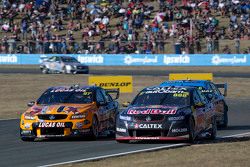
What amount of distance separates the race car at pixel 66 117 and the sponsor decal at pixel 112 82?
7.67 m

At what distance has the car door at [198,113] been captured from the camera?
1694 centimetres

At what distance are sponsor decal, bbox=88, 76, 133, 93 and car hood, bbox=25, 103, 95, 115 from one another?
8376 millimetres

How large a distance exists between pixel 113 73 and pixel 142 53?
787 cm

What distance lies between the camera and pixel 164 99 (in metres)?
17.3

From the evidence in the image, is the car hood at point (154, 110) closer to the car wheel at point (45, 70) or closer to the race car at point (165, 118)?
the race car at point (165, 118)

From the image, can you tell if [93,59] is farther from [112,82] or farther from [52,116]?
[52,116]

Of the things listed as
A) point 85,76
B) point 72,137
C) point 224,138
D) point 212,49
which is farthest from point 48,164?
point 212,49

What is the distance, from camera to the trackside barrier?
2061 inches

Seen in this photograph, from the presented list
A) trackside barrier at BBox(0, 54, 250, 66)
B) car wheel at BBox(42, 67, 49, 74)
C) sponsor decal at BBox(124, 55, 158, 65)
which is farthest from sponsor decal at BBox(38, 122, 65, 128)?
sponsor decal at BBox(124, 55, 158, 65)

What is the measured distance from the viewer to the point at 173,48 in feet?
175

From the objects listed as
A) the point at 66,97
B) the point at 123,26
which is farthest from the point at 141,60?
the point at 66,97

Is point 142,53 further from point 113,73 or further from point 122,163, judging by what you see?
point 122,163

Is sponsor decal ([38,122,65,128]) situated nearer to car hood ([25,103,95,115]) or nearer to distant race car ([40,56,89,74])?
car hood ([25,103,95,115])

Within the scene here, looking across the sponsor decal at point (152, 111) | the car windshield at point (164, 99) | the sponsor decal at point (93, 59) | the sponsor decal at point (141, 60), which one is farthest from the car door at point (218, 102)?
the sponsor decal at point (93, 59)
